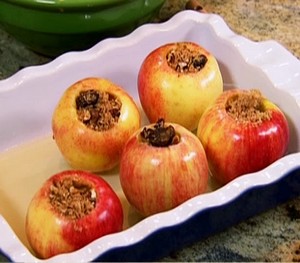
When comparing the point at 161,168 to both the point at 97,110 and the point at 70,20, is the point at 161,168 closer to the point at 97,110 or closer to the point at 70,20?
the point at 97,110

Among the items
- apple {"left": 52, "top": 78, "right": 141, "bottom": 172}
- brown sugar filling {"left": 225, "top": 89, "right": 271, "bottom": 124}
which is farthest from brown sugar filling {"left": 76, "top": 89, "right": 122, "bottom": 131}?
brown sugar filling {"left": 225, "top": 89, "right": 271, "bottom": 124}

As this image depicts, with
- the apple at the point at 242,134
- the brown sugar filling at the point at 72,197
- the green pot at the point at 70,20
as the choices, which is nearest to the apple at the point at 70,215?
the brown sugar filling at the point at 72,197

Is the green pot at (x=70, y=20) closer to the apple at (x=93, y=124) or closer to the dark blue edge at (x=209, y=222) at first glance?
the apple at (x=93, y=124)

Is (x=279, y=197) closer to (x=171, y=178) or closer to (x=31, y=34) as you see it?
(x=171, y=178)

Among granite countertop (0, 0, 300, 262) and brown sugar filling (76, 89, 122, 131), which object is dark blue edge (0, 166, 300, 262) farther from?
brown sugar filling (76, 89, 122, 131)

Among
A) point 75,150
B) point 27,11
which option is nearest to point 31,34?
point 27,11

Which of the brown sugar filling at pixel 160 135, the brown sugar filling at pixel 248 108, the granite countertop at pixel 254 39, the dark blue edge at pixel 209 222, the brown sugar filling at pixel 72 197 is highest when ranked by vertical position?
the brown sugar filling at pixel 160 135

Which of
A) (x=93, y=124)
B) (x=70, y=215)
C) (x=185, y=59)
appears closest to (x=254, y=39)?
(x=185, y=59)
